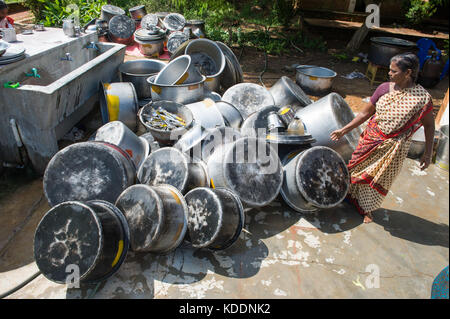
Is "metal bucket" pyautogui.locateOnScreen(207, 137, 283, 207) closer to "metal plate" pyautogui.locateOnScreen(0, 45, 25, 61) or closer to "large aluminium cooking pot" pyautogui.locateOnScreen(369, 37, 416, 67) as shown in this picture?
"metal plate" pyautogui.locateOnScreen(0, 45, 25, 61)

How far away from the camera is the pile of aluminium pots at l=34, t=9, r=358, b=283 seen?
2717 millimetres

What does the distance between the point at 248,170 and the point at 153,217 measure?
4.17 feet

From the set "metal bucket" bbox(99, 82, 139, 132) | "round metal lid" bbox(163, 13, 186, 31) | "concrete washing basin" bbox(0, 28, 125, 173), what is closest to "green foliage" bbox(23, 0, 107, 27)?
"round metal lid" bbox(163, 13, 186, 31)

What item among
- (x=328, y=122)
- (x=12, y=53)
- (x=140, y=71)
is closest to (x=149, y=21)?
(x=140, y=71)

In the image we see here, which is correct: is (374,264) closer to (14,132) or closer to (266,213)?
(266,213)

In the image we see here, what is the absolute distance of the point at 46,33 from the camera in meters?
6.06

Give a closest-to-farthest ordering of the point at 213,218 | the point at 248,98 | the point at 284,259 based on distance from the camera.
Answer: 1. the point at 213,218
2. the point at 284,259
3. the point at 248,98

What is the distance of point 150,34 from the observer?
32.6 feet

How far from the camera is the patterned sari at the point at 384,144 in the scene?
3.19 meters

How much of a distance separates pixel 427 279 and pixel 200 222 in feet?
7.99

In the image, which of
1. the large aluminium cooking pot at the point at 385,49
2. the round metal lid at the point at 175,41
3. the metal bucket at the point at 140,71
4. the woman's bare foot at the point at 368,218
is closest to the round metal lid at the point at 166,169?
the woman's bare foot at the point at 368,218

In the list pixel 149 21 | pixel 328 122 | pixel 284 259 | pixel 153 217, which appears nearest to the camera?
pixel 153 217

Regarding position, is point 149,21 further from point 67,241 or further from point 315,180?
point 67,241

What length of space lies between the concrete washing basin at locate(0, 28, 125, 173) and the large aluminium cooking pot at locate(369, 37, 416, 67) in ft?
21.7
